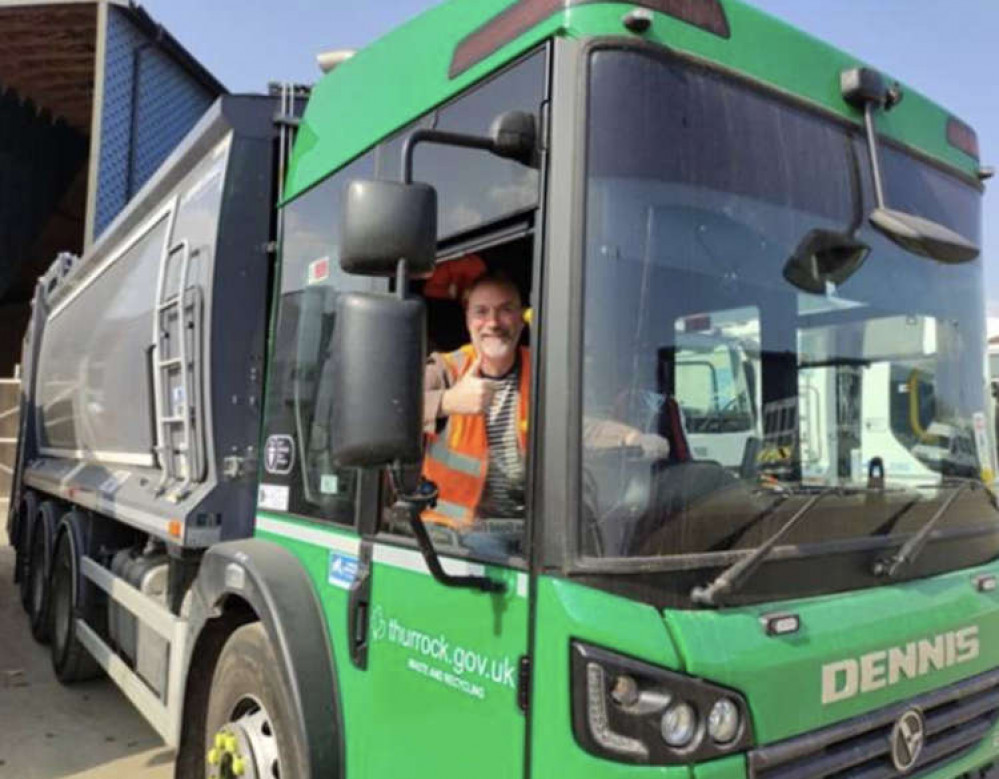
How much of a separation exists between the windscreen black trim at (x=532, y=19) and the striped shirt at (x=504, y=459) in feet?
2.60

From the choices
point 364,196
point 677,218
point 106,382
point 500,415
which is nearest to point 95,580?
point 106,382

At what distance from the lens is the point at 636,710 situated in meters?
1.64

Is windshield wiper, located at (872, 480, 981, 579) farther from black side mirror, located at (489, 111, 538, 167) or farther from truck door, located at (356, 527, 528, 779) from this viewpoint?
black side mirror, located at (489, 111, 538, 167)

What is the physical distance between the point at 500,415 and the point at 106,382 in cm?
399

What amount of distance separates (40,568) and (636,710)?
19.9 feet

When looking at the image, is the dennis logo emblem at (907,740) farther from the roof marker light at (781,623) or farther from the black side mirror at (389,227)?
the black side mirror at (389,227)

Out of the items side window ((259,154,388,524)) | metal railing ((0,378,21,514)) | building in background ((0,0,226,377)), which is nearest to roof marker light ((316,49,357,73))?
side window ((259,154,388,524))

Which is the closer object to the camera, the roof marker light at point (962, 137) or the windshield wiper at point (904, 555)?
the windshield wiper at point (904, 555)

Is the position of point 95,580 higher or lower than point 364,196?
lower

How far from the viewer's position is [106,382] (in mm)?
5328

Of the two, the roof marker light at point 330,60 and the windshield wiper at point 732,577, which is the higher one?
the roof marker light at point 330,60

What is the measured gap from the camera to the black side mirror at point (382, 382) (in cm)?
169

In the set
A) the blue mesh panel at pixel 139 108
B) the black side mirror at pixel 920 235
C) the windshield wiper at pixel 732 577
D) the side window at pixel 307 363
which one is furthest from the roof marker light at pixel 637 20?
the blue mesh panel at pixel 139 108

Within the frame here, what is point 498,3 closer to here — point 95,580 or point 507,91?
point 507,91
